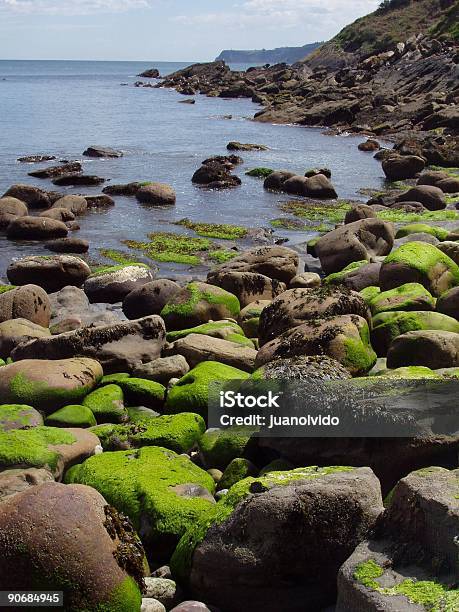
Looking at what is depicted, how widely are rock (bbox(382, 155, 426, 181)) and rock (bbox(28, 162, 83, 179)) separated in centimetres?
1349

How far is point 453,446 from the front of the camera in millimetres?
6781

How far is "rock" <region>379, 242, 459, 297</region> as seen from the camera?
1323 centimetres

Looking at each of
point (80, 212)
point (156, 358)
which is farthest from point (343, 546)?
point (80, 212)

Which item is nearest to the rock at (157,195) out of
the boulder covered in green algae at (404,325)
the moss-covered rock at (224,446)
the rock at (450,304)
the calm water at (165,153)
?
the calm water at (165,153)

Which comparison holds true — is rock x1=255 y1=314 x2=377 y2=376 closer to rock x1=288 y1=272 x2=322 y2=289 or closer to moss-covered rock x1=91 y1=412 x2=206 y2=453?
moss-covered rock x1=91 y1=412 x2=206 y2=453

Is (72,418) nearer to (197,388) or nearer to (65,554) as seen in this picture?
(197,388)

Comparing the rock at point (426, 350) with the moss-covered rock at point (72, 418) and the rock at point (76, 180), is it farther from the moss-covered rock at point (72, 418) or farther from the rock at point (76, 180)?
the rock at point (76, 180)

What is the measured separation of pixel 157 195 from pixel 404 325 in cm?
1859

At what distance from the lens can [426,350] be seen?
9.42 m

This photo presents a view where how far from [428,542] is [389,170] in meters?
29.8

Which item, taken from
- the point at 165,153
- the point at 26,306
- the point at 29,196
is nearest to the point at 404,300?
the point at 26,306

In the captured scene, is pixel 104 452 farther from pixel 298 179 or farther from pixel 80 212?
pixel 298 179

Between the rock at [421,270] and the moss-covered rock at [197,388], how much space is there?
446 centimetres

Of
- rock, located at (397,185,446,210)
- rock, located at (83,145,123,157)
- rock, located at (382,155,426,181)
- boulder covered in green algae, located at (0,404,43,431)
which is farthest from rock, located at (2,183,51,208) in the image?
boulder covered in green algae, located at (0,404,43,431)
